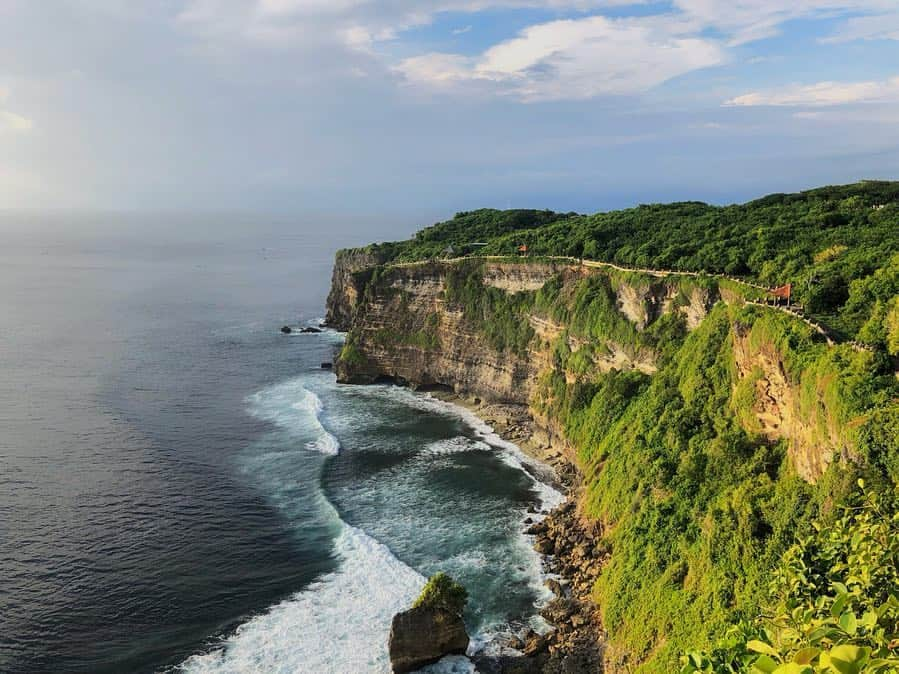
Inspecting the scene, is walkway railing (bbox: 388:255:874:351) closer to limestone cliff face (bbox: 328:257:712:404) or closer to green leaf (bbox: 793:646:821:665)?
limestone cliff face (bbox: 328:257:712:404)

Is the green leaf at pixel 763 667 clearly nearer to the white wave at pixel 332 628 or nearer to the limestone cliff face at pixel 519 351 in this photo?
the limestone cliff face at pixel 519 351

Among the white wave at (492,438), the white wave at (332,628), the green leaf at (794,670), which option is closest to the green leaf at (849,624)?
the green leaf at (794,670)

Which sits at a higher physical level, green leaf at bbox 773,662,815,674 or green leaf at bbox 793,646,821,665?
green leaf at bbox 773,662,815,674

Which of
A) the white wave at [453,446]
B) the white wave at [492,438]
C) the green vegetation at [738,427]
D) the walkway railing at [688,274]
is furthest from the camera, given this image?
the white wave at [453,446]

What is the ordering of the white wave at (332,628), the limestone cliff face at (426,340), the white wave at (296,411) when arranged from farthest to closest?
the limestone cliff face at (426,340) < the white wave at (296,411) < the white wave at (332,628)

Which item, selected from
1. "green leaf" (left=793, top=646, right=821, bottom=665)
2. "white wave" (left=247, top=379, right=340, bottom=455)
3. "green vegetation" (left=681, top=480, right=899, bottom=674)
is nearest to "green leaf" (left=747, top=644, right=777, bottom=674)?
"green vegetation" (left=681, top=480, right=899, bottom=674)

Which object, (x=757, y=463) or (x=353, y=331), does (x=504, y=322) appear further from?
(x=757, y=463)
